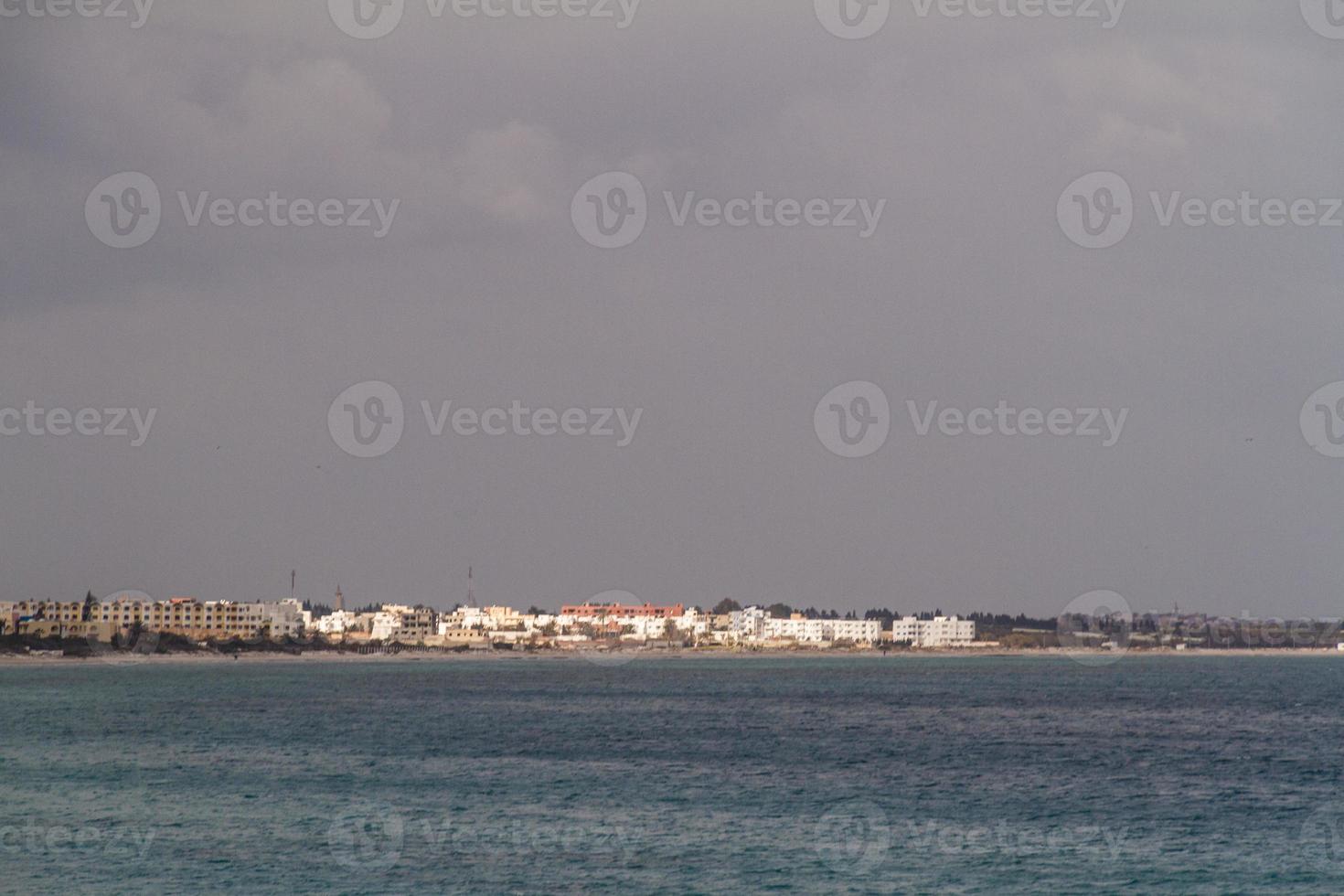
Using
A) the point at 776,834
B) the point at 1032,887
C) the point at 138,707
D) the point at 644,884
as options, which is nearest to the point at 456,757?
the point at 776,834

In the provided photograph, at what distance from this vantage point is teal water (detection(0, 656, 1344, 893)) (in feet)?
124

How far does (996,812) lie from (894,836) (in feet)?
22.4

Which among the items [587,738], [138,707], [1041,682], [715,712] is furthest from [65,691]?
[1041,682]

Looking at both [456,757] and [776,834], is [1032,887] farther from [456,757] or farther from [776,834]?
[456,757]

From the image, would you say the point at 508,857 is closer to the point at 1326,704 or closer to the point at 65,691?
the point at 1326,704

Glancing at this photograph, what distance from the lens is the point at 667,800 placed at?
165 feet

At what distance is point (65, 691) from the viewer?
435ft

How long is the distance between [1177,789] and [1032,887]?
21.9m

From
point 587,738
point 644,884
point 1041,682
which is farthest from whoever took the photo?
point 1041,682

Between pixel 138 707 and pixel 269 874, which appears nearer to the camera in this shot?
pixel 269 874

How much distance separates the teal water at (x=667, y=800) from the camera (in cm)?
3772

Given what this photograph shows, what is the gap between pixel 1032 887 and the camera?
36.2m

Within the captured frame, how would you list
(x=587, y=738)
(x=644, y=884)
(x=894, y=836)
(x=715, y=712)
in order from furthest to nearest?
(x=715, y=712) < (x=587, y=738) < (x=894, y=836) < (x=644, y=884)

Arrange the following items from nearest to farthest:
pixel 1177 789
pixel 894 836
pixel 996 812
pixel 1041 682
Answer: pixel 894 836, pixel 996 812, pixel 1177 789, pixel 1041 682
